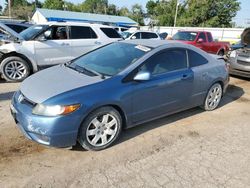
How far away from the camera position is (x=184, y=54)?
14.9 ft

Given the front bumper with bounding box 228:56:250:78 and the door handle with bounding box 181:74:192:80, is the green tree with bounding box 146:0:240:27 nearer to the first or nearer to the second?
the front bumper with bounding box 228:56:250:78

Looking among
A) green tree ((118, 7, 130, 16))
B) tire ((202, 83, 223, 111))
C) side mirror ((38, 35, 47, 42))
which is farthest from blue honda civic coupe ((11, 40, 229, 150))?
green tree ((118, 7, 130, 16))

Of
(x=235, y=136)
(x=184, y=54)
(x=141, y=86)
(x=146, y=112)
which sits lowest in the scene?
(x=235, y=136)

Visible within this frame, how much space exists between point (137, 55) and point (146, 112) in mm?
926

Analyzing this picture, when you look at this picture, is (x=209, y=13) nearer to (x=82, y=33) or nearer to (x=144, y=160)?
(x=82, y=33)

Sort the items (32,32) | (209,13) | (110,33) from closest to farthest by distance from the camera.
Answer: (32,32), (110,33), (209,13)

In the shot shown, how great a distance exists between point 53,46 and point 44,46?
26 cm

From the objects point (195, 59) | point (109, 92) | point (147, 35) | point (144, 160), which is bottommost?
point (144, 160)

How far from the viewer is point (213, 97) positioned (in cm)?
530

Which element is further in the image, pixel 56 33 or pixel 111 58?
pixel 56 33

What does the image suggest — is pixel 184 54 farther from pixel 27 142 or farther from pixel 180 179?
pixel 27 142

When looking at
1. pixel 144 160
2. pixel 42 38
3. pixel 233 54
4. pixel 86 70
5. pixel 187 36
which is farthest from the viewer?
pixel 187 36

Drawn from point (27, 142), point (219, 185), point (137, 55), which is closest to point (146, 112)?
point (137, 55)

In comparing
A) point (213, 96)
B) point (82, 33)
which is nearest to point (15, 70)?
point (82, 33)
